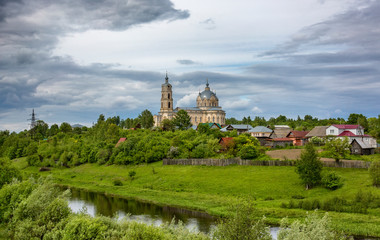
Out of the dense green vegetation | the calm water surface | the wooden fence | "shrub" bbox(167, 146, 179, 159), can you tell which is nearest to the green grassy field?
the wooden fence

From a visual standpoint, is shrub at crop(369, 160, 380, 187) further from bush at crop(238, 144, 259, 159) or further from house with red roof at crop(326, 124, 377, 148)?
house with red roof at crop(326, 124, 377, 148)

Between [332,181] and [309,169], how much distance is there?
131 inches

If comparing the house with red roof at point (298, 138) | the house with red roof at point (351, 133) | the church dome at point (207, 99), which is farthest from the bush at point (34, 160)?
the church dome at point (207, 99)

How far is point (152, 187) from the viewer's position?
6550 centimetres

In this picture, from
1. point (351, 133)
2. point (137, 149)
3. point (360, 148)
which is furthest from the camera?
point (137, 149)

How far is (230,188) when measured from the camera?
56969mm

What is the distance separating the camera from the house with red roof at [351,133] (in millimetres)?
77438

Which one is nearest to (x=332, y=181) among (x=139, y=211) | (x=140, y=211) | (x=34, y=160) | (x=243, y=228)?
(x=140, y=211)

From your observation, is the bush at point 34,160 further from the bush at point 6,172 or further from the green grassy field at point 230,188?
the bush at point 6,172

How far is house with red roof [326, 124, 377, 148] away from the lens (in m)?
77.4

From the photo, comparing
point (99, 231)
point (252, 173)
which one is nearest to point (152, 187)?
point (252, 173)

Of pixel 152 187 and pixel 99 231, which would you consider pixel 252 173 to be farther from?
pixel 99 231

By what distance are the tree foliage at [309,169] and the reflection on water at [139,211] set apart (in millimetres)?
15054

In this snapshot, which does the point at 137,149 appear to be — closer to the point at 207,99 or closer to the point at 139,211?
the point at 139,211
